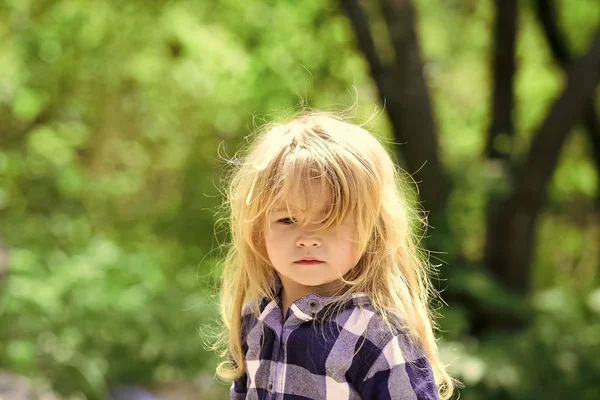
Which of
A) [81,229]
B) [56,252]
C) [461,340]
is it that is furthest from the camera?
[81,229]

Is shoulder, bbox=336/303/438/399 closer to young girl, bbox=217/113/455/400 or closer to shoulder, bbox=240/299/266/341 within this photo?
young girl, bbox=217/113/455/400

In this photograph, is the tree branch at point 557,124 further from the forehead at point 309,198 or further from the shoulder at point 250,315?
the forehead at point 309,198

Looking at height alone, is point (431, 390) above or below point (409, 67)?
below

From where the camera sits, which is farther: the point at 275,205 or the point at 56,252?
the point at 56,252

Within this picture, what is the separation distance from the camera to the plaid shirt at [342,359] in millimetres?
1568

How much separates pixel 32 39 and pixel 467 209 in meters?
3.57

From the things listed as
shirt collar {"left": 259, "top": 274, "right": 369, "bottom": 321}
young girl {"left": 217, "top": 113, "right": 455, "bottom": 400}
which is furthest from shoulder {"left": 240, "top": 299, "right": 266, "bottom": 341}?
shirt collar {"left": 259, "top": 274, "right": 369, "bottom": 321}

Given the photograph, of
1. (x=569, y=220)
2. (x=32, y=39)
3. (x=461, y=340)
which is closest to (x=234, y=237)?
(x=461, y=340)

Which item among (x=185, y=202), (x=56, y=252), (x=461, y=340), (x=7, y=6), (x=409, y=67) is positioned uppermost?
(x=7, y=6)

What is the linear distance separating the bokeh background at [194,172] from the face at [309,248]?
3.03 meters

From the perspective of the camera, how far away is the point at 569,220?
10.8 meters

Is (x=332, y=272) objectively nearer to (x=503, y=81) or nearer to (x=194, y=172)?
(x=194, y=172)

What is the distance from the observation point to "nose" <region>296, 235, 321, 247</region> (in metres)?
1.62

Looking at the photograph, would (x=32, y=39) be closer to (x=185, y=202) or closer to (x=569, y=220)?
(x=185, y=202)
